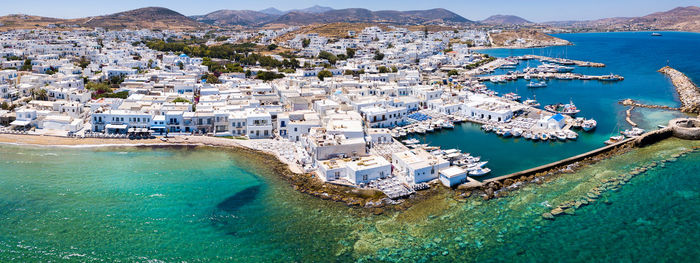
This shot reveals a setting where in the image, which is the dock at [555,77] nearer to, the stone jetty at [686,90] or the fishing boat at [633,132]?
the stone jetty at [686,90]

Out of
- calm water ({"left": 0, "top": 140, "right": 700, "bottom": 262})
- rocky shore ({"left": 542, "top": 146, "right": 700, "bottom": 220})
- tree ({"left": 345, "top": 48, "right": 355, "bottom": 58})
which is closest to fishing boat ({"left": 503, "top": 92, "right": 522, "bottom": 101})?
rocky shore ({"left": 542, "top": 146, "right": 700, "bottom": 220})

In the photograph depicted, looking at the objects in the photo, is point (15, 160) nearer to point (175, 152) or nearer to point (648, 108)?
point (175, 152)

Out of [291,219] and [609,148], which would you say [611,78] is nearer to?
[609,148]

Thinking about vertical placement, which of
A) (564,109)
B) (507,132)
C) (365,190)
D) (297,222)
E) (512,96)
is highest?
(512,96)

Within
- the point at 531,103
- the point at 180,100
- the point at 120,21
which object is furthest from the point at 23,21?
the point at 531,103

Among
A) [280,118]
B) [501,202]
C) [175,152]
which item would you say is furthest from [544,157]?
[175,152]

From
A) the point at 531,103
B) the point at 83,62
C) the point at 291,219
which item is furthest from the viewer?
the point at 83,62
